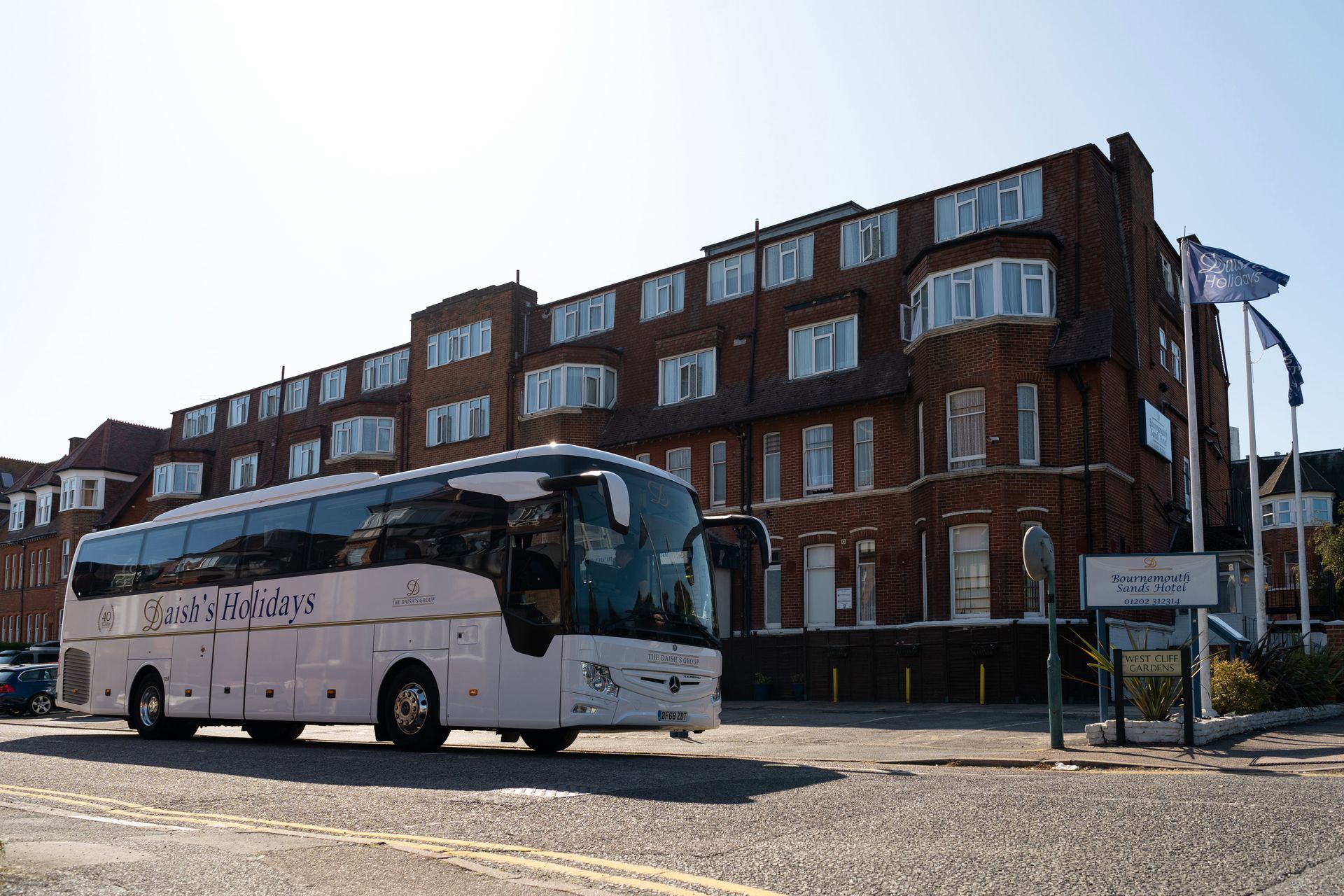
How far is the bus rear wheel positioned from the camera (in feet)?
63.0

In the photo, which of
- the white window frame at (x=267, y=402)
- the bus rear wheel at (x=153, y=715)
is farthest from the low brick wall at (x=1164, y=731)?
the white window frame at (x=267, y=402)

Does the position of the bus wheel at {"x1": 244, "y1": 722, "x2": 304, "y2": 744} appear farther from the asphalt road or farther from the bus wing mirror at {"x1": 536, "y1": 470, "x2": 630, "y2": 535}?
the bus wing mirror at {"x1": 536, "y1": 470, "x2": 630, "y2": 535}

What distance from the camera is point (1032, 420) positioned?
2855 centimetres

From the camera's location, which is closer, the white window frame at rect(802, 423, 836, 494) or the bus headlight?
the bus headlight

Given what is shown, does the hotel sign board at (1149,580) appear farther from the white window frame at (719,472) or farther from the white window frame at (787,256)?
the white window frame at (787,256)

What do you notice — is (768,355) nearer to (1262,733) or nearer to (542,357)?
(542,357)

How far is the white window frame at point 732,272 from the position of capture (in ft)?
120

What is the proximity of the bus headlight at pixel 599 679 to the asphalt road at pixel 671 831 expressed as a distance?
57.6 inches

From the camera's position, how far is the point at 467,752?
15.1m

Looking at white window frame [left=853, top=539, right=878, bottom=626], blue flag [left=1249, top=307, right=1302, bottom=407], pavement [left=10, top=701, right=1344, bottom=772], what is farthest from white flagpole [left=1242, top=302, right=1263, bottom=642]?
white window frame [left=853, top=539, right=878, bottom=626]

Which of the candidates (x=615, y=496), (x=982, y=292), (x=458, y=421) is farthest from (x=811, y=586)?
(x=615, y=496)

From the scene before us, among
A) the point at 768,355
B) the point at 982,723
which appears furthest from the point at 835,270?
the point at 982,723

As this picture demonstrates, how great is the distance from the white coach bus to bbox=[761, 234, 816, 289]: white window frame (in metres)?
20.3


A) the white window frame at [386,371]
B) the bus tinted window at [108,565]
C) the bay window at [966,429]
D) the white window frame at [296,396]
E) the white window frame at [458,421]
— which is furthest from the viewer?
the white window frame at [296,396]
